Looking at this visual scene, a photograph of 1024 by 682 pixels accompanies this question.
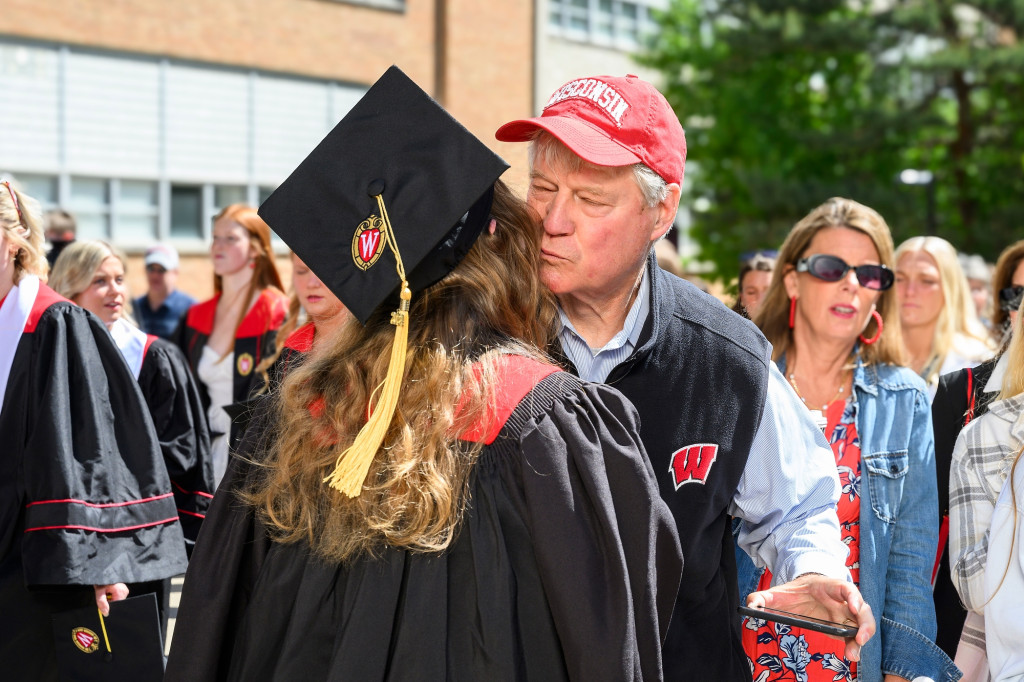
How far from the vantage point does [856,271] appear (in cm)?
404

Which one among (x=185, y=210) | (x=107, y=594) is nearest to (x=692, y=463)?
(x=107, y=594)

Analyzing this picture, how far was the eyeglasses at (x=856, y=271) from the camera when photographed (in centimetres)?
402

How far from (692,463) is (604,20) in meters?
27.5

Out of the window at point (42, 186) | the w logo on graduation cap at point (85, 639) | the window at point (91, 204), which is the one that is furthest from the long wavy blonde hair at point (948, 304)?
the window at point (91, 204)

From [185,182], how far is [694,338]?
18681 millimetres

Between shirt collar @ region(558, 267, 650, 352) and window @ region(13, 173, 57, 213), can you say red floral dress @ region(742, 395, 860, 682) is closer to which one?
shirt collar @ region(558, 267, 650, 352)

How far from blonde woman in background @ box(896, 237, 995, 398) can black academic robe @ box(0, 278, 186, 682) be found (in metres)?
4.25

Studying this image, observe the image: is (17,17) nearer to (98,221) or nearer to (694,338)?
(98,221)

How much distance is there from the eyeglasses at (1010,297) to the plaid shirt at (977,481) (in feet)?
6.15

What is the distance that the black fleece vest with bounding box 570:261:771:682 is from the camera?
7.93 ft

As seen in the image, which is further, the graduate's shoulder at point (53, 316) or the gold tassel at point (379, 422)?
the graduate's shoulder at point (53, 316)

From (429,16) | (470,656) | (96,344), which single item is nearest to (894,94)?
(429,16)

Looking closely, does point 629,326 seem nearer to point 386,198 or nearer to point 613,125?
point 613,125

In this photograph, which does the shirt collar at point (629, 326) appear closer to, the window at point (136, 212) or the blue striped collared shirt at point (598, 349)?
the blue striped collared shirt at point (598, 349)
